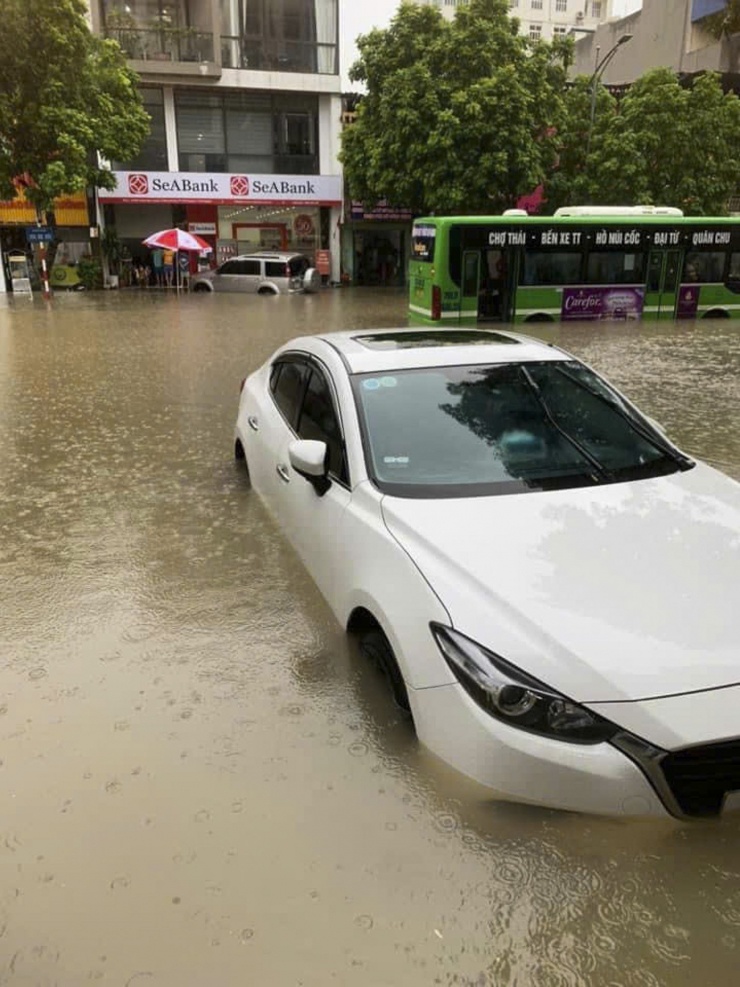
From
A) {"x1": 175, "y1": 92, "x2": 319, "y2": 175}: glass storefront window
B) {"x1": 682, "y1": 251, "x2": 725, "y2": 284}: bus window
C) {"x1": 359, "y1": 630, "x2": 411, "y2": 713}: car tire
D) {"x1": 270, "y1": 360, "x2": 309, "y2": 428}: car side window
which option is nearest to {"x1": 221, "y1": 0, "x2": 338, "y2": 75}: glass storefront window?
{"x1": 175, "y1": 92, "x2": 319, "y2": 175}: glass storefront window

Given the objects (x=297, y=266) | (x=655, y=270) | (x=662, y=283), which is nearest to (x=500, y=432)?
(x=655, y=270)

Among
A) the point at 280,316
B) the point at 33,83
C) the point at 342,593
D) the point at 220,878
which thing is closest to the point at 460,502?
the point at 342,593

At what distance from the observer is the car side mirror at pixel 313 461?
3.79 meters

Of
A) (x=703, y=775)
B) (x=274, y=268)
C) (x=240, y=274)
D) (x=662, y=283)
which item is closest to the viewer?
(x=703, y=775)

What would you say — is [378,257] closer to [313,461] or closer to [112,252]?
[112,252]

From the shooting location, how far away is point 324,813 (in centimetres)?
282

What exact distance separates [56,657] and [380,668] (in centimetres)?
173

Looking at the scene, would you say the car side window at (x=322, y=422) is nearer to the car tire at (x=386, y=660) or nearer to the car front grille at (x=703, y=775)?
the car tire at (x=386, y=660)

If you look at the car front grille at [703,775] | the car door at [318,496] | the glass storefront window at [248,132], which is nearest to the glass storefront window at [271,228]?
the glass storefront window at [248,132]

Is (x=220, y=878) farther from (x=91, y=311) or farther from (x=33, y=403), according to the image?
(x=91, y=311)

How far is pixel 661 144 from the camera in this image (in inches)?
1050

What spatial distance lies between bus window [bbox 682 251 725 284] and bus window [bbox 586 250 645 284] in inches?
54.9

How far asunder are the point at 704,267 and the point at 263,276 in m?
15.0

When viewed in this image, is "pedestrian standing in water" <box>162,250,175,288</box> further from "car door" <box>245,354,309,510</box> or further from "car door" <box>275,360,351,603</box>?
"car door" <box>275,360,351,603</box>
